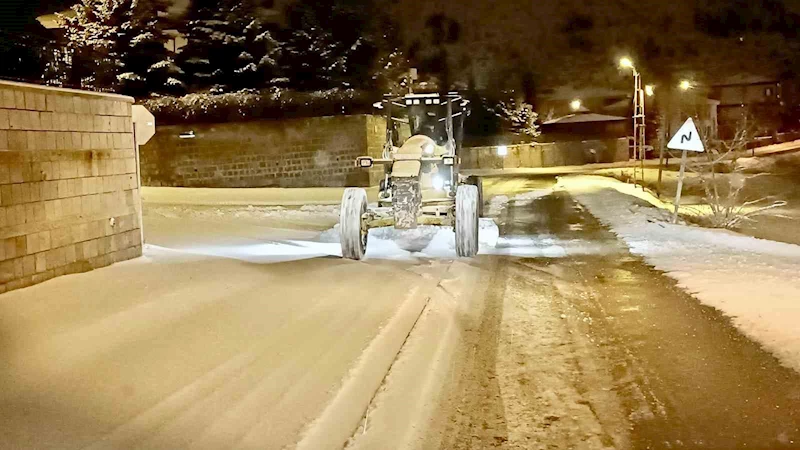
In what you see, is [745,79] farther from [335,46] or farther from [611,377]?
[611,377]

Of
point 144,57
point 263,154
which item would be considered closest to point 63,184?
point 263,154

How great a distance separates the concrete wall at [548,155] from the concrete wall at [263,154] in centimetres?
2498

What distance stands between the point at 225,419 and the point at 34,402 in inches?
56.8

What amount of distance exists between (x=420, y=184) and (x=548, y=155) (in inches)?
1926

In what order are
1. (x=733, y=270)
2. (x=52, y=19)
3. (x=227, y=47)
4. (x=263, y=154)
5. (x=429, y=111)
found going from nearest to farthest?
(x=733, y=270) < (x=429, y=111) < (x=263, y=154) < (x=227, y=47) < (x=52, y=19)

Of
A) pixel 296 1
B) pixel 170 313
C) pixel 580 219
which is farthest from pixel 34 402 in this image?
pixel 296 1

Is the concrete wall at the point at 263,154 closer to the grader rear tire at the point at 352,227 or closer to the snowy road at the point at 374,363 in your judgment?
the grader rear tire at the point at 352,227

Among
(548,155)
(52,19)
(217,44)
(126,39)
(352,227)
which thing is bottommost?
(352,227)

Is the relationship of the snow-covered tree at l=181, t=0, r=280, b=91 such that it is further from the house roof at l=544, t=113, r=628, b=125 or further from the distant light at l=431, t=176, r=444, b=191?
the house roof at l=544, t=113, r=628, b=125

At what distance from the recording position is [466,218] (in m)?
13.5

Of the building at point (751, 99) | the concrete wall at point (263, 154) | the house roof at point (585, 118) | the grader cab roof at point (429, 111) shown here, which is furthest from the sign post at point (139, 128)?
the house roof at point (585, 118)

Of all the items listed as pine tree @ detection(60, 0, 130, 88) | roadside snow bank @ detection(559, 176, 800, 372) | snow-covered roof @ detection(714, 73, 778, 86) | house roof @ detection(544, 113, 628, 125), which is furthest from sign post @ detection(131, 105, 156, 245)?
snow-covered roof @ detection(714, 73, 778, 86)

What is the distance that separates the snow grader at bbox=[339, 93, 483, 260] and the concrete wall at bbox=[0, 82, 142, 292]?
12.4ft

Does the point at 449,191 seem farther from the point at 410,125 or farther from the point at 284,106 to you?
the point at 284,106
